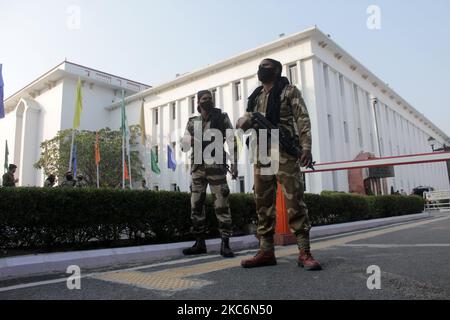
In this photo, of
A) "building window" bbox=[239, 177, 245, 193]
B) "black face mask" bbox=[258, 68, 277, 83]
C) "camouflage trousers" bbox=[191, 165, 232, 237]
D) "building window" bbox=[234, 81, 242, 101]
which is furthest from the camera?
"building window" bbox=[234, 81, 242, 101]

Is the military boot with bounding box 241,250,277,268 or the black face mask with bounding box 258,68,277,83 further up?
the black face mask with bounding box 258,68,277,83

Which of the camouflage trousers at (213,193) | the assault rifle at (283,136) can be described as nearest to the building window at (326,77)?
the camouflage trousers at (213,193)

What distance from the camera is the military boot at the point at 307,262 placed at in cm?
287

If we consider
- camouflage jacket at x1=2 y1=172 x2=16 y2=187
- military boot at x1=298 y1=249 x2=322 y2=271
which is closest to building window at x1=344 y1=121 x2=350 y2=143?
camouflage jacket at x1=2 y1=172 x2=16 y2=187

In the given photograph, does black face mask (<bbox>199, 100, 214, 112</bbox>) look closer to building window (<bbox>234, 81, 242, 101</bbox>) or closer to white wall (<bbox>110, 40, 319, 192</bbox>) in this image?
white wall (<bbox>110, 40, 319, 192</bbox>)

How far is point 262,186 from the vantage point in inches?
135

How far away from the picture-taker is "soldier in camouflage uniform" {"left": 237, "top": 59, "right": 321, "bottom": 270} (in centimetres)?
322

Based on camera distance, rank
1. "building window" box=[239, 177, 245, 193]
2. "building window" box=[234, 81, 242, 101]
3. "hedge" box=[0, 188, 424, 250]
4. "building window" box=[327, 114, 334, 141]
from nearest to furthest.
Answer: "hedge" box=[0, 188, 424, 250] → "building window" box=[327, 114, 334, 141] → "building window" box=[239, 177, 245, 193] → "building window" box=[234, 81, 242, 101]

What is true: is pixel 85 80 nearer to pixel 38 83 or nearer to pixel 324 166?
pixel 38 83

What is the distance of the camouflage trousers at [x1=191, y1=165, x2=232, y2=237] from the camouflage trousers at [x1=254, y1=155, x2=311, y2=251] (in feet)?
3.71

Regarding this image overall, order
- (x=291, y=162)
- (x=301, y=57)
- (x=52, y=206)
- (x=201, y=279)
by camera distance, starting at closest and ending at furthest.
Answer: (x=201, y=279), (x=291, y=162), (x=52, y=206), (x=301, y=57)

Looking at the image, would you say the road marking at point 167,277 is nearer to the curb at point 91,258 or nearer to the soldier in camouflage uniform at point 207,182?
the curb at point 91,258

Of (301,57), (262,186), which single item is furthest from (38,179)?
(262,186)
